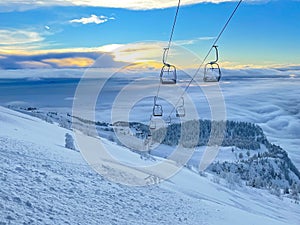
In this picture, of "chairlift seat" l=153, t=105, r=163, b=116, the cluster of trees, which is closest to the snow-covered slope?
"chairlift seat" l=153, t=105, r=163, b=116

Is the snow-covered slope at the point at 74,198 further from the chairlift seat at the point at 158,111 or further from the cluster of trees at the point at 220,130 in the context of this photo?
the cluster of trees at the point at 220,130

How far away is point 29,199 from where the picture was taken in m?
7.23

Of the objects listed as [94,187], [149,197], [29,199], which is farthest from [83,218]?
[149,197]

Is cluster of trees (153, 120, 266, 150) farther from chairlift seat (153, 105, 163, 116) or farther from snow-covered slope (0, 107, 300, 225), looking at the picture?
snow-covered slope (0, 107, 300, 225)

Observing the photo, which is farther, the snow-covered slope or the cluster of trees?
the cluster of trees

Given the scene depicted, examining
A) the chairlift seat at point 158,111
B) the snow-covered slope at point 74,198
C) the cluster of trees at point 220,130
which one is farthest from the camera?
the cluster of trees at point 220,130

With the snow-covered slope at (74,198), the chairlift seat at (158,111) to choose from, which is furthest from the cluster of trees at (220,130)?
the snow-covered slope at (74,198)

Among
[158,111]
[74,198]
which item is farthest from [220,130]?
[74,198]

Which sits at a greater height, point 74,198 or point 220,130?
point 74,198

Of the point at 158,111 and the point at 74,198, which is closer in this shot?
the point at 74,198

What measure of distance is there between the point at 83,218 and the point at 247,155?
2571 inches

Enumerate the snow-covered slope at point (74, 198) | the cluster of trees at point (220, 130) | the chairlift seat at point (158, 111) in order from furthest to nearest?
the cluster of trees at point (220, 130) < the chairlift seat at point (158, 111) < the snow-covered slope at point (74, 198)

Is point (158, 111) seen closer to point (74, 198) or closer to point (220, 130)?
point (74, 198)

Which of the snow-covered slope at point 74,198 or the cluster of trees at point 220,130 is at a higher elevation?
the snow-covered slope at point 74,198
